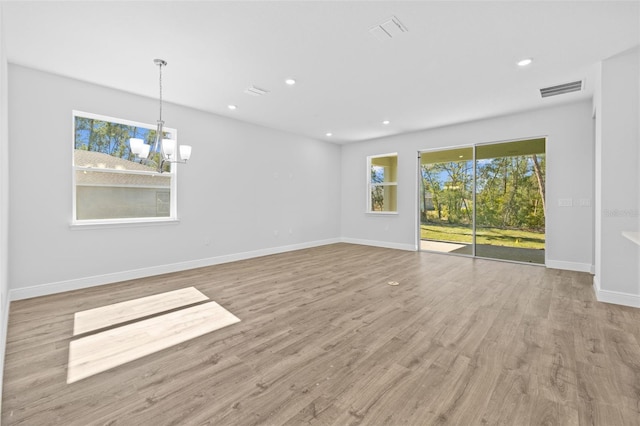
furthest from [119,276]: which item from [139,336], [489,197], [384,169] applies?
[489,197]

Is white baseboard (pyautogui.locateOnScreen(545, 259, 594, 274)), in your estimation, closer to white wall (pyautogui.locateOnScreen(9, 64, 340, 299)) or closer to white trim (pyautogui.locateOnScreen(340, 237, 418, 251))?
white trim (pyautogui.locateOnScreen(340, 237, 418, 251))

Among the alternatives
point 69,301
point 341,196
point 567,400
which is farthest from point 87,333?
point 341,196

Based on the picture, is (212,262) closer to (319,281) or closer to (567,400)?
(319,281)

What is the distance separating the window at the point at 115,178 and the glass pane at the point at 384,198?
191 inches

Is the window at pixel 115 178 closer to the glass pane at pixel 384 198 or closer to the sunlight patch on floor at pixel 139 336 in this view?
the sunlight patch on floor at pixel 139 336

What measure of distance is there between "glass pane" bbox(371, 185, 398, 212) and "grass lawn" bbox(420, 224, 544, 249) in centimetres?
95

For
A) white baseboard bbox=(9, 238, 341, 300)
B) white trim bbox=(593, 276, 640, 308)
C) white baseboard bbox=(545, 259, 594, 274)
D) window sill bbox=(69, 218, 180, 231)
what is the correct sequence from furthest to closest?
white baseboard bbox=(545, 259, 594, 274) → window sill bbox=(69, 218, 180, 231) → white baseboard bbox=(9, 238, 341, 300) → white trim bbox=(593, 276, 640, 308)

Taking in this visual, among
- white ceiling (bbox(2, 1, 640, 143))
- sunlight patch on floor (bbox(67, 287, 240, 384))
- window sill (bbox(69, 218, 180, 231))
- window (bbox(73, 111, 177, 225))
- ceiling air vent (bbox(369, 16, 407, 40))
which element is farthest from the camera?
window (bbox(73, 111, 177, 225))

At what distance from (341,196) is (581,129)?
521 cm

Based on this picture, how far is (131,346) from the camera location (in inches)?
90.9

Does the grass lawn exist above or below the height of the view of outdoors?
below

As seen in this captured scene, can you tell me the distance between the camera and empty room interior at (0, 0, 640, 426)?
1.81 meters

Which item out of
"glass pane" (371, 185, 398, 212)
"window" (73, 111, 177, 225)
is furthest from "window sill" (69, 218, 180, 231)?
"glass pane" (371, 185, 398, 212)

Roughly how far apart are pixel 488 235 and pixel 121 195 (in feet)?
22.8
